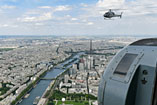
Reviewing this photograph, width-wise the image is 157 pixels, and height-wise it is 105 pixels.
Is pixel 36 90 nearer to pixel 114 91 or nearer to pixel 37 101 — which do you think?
pixel 37 101

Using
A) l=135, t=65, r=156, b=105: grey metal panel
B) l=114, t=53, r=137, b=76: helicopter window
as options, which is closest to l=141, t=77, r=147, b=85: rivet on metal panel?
l=135, t=65, r=156, b=105: grey metal panel

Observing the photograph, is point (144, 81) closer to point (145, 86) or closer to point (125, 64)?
point (145, 86)

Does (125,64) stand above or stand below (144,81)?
above

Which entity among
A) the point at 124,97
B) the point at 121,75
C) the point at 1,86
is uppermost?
the point at 121,75

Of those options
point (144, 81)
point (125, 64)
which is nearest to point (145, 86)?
point (144, 81)

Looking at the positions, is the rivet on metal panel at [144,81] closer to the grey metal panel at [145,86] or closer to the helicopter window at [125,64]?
the grey metal panel at [145,86]

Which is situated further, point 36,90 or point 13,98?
point 36,90

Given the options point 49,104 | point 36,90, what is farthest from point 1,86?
point 49,104

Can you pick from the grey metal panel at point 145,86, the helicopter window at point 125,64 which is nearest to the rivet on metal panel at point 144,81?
the grey metal panel at point 145,86
